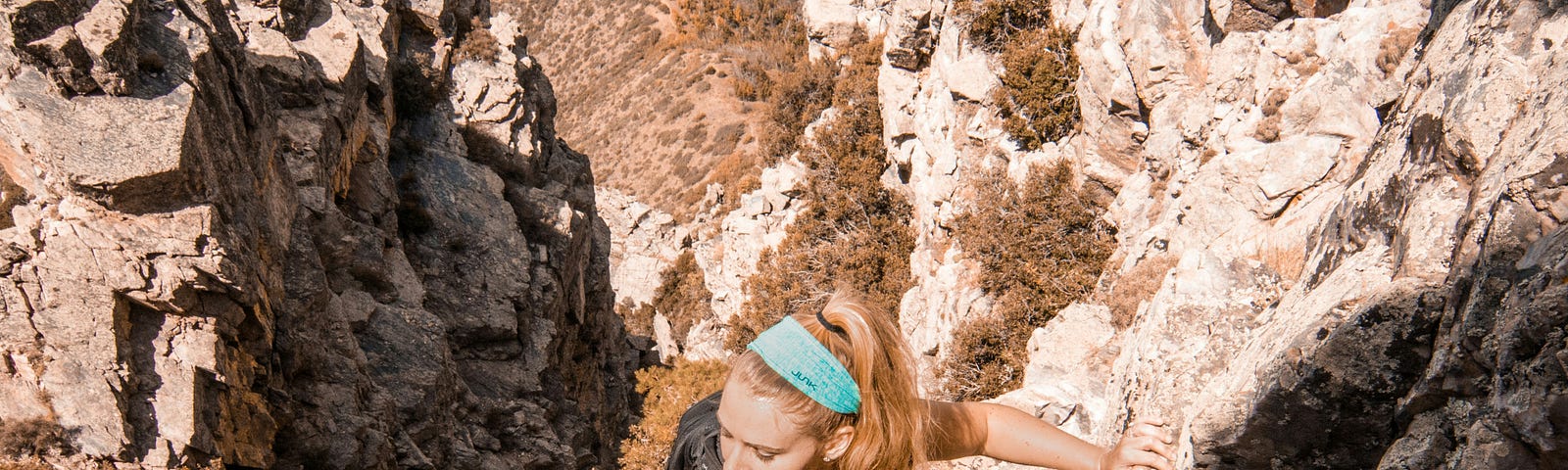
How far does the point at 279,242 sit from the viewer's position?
11266 millimetres

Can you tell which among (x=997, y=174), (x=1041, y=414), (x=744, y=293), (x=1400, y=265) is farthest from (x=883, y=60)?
(x=1400, y=265)

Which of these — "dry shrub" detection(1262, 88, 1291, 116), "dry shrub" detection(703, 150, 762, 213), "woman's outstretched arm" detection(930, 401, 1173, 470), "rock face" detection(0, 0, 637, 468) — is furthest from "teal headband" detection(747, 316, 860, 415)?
"dry shrub" detection(703, 150, 762, 213)

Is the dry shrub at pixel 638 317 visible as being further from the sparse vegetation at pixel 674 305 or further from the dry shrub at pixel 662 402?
the dry shrub at pixel 662 402

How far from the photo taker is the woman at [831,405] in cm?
236

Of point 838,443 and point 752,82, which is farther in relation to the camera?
point 752,82

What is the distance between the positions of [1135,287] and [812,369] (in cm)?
840

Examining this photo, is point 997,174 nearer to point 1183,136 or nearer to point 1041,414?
point 1183,136

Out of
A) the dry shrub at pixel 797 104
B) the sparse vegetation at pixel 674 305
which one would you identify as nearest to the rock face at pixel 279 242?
the dry shrub at pixel 797 104

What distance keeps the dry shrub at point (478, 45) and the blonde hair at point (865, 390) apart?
20288 mm

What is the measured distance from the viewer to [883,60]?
919 inches

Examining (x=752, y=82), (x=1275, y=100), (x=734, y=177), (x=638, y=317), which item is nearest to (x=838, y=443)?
(x=1275, y=100)

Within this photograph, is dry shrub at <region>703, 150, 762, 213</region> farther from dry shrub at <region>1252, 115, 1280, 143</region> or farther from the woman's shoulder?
the woman's shoulder

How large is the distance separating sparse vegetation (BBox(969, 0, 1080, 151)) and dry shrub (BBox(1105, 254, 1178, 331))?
674cm

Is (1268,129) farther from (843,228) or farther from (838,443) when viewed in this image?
(843,228)
